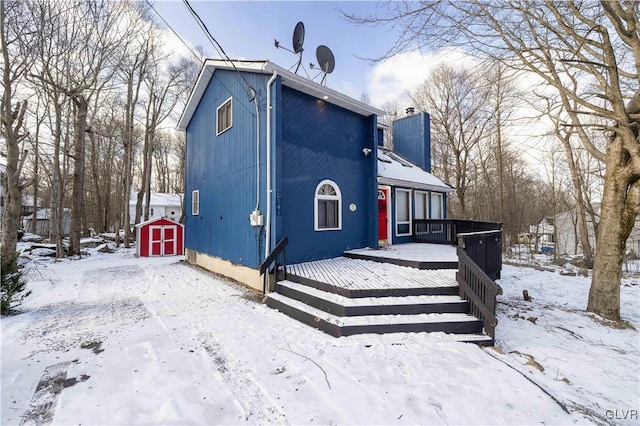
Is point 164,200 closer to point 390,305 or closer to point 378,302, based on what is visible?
point 378,302

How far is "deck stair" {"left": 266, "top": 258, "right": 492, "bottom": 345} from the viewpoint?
3994mm

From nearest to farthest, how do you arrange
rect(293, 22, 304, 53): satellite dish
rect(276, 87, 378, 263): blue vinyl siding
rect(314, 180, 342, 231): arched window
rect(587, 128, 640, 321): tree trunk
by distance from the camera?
1. rect(587, 128, 640, 321): tree trunk
2. rect(276, 87, 378, 263): blue vinyl siding
3. rect(314, 180, 342, 231): arched window
4. rect(293, 22, 304, 53): satellite dish

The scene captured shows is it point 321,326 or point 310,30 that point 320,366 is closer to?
point 321,326

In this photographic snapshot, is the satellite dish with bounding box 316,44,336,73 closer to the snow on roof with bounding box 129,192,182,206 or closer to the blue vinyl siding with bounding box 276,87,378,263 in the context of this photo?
the blue vinyl siding with bounding box 276,87,378,263

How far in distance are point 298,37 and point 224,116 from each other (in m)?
3.10

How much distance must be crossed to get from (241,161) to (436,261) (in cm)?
542

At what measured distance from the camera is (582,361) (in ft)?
12.3

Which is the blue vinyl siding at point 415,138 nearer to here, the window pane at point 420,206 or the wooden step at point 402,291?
the window pane at point 420,206

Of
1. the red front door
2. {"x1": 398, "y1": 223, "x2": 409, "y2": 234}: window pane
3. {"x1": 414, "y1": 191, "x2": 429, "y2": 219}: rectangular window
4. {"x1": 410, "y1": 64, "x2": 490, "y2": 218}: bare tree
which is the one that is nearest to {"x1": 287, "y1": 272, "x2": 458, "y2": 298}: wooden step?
the red front door

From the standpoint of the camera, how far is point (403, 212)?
1038 centimetres

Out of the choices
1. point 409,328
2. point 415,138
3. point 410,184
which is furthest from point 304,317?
point 415,138

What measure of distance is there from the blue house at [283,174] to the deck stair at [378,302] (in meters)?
1.47

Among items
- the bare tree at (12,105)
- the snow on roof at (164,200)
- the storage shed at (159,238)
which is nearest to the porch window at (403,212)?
the storage shed at (159,238)

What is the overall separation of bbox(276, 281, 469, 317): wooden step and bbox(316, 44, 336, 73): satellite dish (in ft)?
24.0
